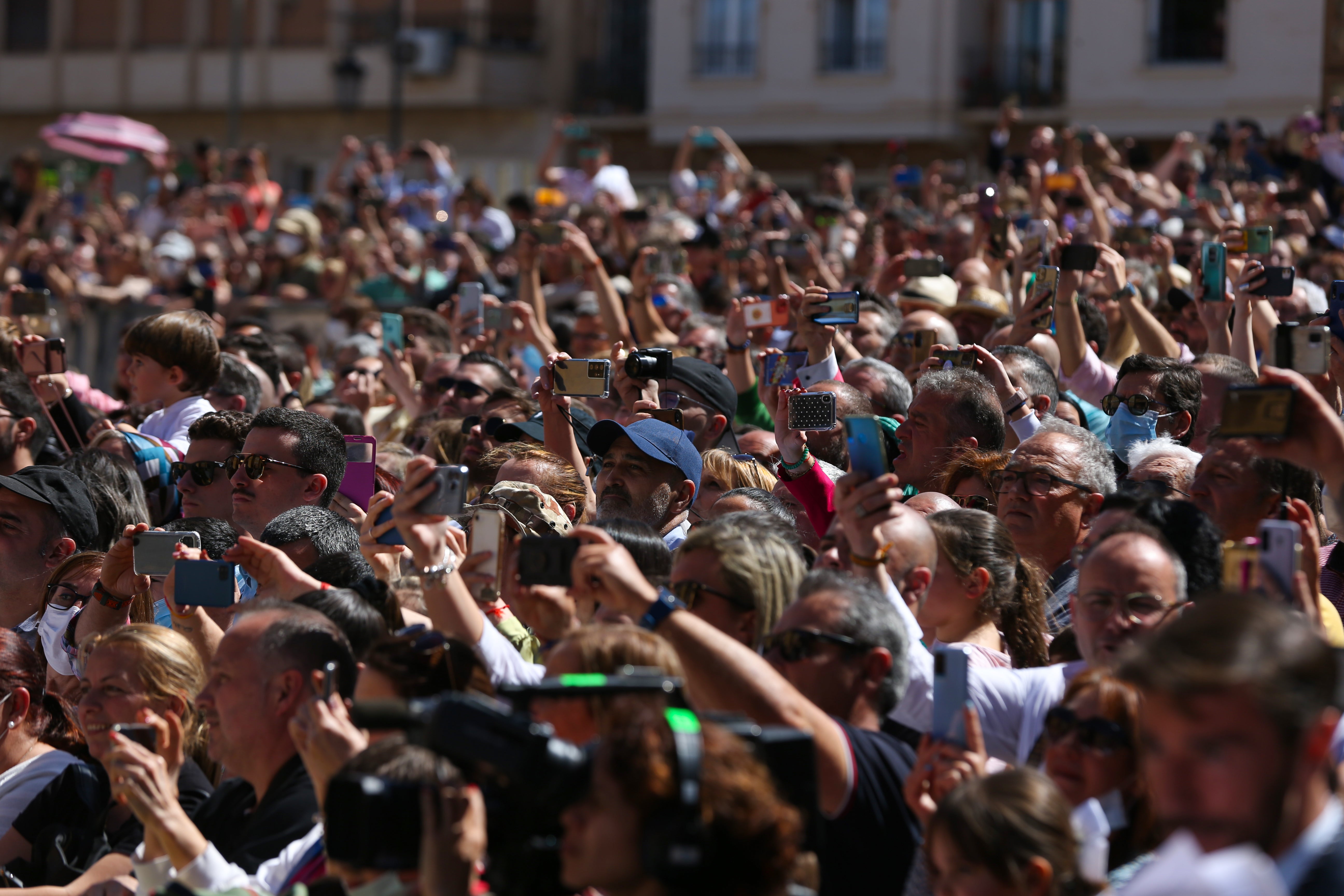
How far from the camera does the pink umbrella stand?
20516 millimetres

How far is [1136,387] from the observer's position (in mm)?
5977

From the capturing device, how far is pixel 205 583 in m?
4.12

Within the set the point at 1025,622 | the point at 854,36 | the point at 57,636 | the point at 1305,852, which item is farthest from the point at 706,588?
the point at 854,36

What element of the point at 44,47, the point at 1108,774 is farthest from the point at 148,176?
the point at 1108,774

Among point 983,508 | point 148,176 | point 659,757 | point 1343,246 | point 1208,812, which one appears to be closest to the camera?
point 1208,812

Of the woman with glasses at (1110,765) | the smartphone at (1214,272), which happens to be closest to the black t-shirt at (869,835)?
the woman with glasses at (1110,765)

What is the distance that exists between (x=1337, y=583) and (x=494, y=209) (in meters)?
11.5

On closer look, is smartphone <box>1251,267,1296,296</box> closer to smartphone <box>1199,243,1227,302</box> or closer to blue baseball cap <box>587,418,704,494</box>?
smartphone <box>1199,243,1227,302</box>

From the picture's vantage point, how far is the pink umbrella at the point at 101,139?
808 inches

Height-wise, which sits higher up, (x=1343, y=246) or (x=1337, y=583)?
(x=1343, y=246)

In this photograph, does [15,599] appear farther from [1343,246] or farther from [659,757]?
[1343,246]

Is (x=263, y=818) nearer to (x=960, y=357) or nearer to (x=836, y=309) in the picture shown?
(x=960, y=357)

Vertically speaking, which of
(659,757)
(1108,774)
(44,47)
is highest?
(44,47)

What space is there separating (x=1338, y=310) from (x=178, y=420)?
438 cm
